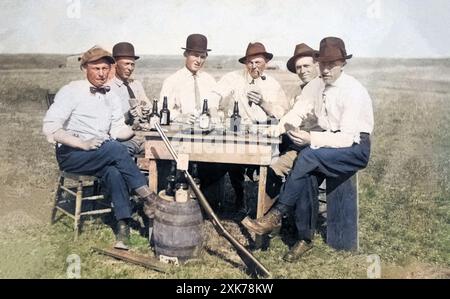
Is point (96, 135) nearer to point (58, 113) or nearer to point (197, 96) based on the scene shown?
point (58, 113)

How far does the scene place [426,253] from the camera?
4.84 meters

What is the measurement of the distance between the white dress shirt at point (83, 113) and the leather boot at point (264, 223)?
6.23 feet

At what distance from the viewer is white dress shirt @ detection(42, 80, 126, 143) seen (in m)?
4.76

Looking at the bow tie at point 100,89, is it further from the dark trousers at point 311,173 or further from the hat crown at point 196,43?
the dark trousers at point 311,173

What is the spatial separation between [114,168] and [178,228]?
3.33 ft

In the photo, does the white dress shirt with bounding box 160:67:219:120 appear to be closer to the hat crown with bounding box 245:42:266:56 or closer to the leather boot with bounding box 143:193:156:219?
the hat crown with bounding box 245:42:266:56

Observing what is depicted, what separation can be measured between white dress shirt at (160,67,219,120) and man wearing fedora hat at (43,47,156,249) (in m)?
1.08

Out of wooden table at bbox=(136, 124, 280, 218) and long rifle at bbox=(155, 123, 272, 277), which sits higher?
wooden table at bbox=(136, 124, 280, 218)

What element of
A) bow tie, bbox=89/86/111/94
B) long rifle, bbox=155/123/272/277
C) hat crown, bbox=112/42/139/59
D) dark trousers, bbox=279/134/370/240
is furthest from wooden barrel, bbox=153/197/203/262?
hat crown, bbox=112/42/139/59

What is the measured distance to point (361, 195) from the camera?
654 centimetres

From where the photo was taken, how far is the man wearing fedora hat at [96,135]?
15.2 ft

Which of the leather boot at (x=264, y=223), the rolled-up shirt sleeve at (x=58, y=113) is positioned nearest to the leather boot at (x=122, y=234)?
the rolled-up shirt sleeve at (x=58, y=113)

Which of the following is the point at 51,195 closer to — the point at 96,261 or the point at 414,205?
the point at 96,261
